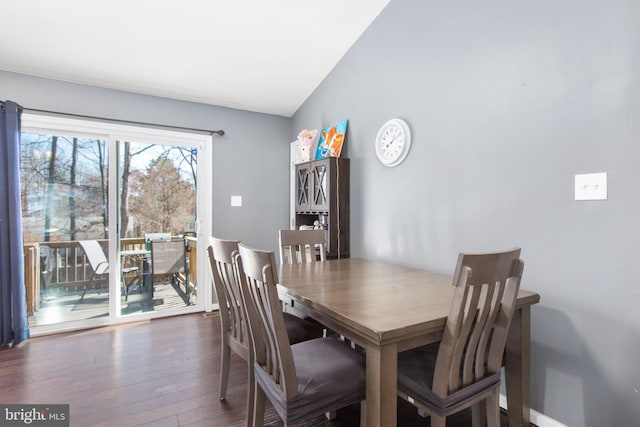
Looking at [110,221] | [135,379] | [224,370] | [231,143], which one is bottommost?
[135,379]

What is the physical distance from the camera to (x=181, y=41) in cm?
261

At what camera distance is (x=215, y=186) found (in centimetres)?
354

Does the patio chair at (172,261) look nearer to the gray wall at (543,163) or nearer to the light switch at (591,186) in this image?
the gray wall at (543,163)

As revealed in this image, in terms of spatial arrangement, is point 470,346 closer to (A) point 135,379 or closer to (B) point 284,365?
(B) point 284,365

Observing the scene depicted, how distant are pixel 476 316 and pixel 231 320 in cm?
132

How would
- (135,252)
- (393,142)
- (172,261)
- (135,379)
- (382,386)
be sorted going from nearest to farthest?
(382,386) < (135,379) < (393,142) < (135,252) < (172,261)

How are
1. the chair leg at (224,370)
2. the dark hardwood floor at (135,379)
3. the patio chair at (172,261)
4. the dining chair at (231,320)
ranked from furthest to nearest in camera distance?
the patio chair at (172,261)
the chair leg at (224,370)
the dark hardwood floor at (135,379)
the dining chair at (231,320)

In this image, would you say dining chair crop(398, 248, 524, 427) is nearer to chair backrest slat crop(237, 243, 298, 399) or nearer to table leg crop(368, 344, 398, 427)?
table leg crop(368, 344, 398, 427)

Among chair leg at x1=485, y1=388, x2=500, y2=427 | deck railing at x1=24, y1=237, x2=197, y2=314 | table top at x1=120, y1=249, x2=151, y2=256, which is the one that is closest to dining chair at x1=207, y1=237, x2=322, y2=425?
chair leg at x1=485, y1=388, x2=500, y2=427

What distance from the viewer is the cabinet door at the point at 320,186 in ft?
9.78

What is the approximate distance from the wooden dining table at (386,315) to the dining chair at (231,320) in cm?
26

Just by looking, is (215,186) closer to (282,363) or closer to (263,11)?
(263,11)

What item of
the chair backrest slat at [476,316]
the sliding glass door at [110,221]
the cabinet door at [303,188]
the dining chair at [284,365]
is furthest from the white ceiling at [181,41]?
the chair backrest slat at [476,316]

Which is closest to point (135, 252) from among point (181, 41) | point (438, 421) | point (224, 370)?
point (224, 370)
